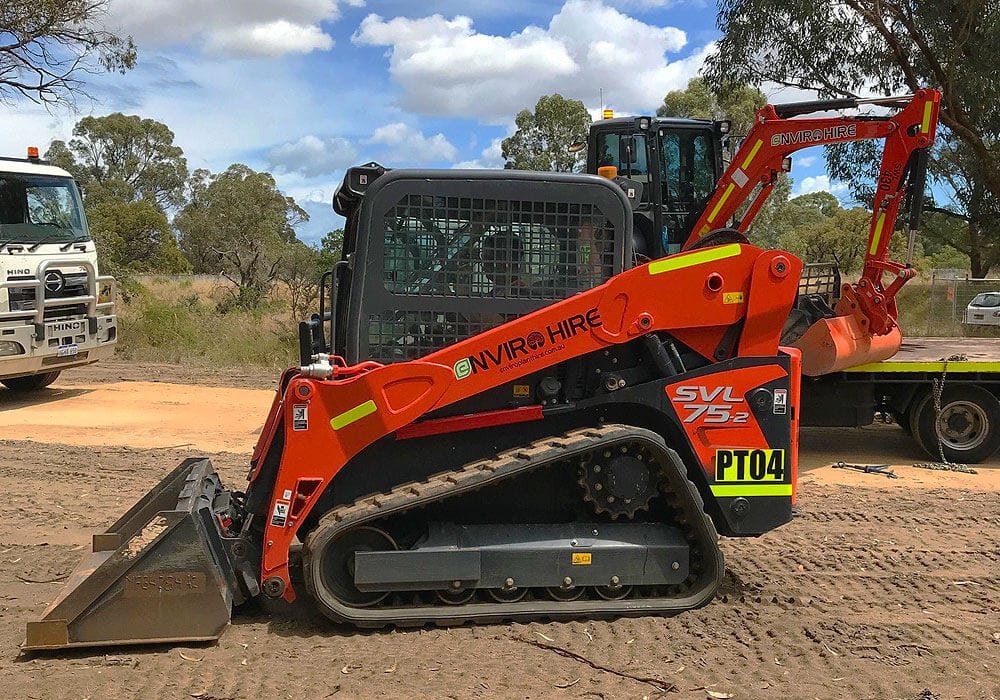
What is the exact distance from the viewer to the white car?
20.6 metres

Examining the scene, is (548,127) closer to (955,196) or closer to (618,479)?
(955,196)

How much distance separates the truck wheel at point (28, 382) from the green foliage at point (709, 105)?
20.5m

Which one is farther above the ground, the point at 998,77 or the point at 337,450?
the point at 998,77

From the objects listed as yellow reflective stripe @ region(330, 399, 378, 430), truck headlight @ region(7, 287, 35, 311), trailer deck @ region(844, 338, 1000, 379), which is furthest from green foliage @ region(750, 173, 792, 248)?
yellow reflective stripe @ region(330, 399, 378, 430)

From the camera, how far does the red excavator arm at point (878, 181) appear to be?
25.5 feet

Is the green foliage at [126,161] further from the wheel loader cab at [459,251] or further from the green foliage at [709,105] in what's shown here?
the wheel loader cab at [459,251]

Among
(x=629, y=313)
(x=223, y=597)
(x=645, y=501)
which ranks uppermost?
(x=629, y=313)

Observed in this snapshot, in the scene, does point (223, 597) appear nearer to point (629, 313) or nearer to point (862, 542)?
point (629, 313)

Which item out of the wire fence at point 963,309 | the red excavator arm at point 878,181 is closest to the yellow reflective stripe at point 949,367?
the red excavator arm at point 878,181

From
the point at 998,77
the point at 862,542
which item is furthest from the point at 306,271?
the point at 862,542

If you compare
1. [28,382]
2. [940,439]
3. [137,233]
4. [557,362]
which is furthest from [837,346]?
[137,233]

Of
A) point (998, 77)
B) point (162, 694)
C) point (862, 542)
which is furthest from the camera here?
point (998, 77)

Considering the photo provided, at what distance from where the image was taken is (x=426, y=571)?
4102mm

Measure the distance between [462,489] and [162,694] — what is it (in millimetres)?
1492
